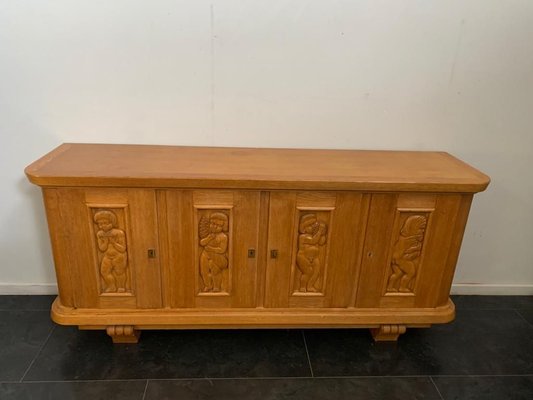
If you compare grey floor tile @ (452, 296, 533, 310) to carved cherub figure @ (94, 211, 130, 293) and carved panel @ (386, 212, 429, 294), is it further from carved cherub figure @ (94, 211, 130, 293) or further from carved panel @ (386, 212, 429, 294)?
carved cherub figure @ (94, 211, 130, 293)

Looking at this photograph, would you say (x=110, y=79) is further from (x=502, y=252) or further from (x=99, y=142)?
(x=502, y=252)

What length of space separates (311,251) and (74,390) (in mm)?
1000

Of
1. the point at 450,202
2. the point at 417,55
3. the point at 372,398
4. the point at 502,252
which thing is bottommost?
the point at 372,398

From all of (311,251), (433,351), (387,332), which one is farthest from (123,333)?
(433,351)

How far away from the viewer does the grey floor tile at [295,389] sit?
1.43 metres

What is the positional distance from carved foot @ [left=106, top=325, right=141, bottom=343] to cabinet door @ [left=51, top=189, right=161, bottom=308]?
0.10m

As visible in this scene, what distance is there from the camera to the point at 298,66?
65.1 inches

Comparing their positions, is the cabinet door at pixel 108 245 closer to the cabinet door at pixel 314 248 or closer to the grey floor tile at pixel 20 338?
the grey floor tile at pixel 20 338

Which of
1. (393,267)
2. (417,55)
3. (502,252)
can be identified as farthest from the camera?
(502,252)

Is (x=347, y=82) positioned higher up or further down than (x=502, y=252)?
higher up

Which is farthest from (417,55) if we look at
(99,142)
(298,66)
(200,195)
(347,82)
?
(99,142)

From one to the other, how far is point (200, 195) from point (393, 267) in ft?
2.64

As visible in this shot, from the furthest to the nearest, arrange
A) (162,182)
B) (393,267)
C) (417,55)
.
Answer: (417,55) < (393,267) < (162,182)

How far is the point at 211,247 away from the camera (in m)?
1.47
